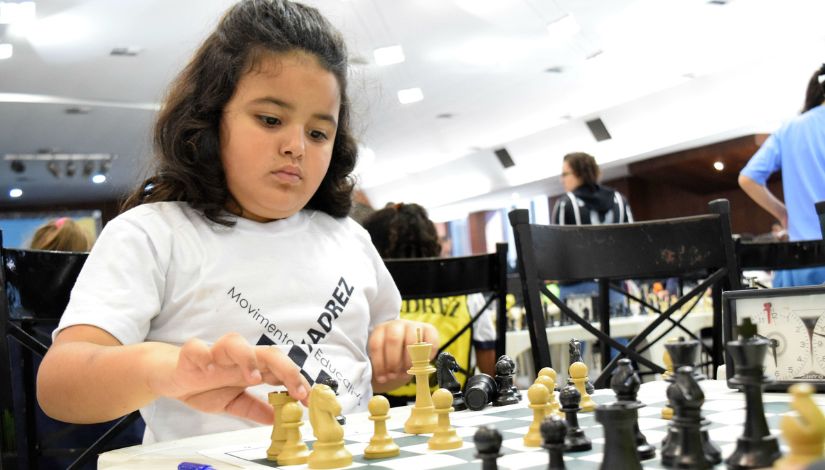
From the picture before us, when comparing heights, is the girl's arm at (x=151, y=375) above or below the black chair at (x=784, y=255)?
below

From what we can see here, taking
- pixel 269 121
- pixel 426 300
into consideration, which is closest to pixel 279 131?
pixel 269 121

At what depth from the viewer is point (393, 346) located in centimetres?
139

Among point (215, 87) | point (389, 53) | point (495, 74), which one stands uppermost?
point (495, 74)

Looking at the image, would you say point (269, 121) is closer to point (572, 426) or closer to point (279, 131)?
point (279, 131)

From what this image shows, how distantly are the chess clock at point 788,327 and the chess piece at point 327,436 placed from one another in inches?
19.1

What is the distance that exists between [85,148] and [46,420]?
38.7ft

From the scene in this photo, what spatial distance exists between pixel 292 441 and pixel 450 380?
0.39m

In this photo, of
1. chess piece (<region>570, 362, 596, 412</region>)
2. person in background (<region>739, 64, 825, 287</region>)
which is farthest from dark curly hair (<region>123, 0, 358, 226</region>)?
person in background (<region>739, 64, 825, 287</region>)

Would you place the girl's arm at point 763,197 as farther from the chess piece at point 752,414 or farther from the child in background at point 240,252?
the chess piece at point 752,414

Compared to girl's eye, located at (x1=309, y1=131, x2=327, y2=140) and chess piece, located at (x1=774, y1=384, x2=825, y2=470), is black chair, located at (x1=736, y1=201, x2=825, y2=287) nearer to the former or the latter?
Result: girl's eye, located at (x1=309, y1=131, x2=327, y2=140)

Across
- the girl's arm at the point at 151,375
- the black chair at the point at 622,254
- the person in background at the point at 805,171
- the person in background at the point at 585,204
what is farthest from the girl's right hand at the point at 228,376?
the person in background at the point at 585,204

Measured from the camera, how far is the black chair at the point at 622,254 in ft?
5.02

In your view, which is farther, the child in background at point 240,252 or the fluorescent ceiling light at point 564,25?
the fluorescent ceiling light at point 564,25

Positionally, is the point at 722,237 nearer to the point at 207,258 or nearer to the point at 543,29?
the point at 207,258
